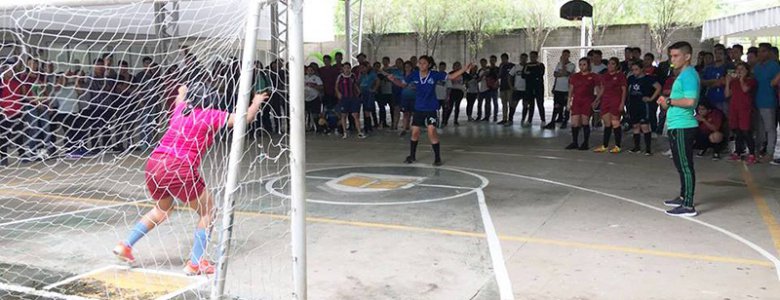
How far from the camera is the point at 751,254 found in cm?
575

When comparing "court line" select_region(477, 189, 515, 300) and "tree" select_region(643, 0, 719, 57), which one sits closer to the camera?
"court line" select_region(477, 189, 515, 300)

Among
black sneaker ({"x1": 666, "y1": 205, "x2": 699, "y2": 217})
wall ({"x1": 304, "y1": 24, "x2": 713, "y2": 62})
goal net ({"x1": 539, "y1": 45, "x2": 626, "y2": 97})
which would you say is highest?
wall ({"x1": 304, "y1": 24, "x2": 713, "y2": 62})

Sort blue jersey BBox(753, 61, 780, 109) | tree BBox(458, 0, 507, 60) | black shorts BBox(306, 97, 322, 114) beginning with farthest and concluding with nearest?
tree BBox(458, 0, 507, 60) < black shorts BBox(306, 97, 322, 114) < blue jersey BBox(753, 61, 780, 109)

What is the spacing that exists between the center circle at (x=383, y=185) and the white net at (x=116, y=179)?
0.57 m

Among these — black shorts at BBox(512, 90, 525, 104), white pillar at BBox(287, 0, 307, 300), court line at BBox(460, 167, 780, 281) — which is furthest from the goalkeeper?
black shorts at BBox(512, 90, 525, 104)

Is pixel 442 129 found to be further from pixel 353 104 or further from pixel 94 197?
pixel 94 197

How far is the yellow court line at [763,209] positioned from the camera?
6.36 m

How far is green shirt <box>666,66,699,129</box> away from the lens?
6.94m

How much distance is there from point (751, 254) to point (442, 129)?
10.5 metres

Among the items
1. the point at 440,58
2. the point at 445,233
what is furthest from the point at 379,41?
the point at 445,233

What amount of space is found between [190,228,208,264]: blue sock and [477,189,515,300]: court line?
7.38 ft

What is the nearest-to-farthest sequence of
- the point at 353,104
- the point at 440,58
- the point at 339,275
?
the point at 339,275, the point at 353,104, the point at 440,58

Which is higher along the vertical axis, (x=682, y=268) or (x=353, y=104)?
(x=353, y=104)

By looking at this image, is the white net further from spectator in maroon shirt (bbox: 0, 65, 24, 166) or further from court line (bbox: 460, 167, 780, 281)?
court line (bbox: 460, 167, 780, 281)
